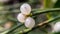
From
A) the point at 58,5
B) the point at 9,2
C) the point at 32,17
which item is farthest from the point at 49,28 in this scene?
the point at 9,2

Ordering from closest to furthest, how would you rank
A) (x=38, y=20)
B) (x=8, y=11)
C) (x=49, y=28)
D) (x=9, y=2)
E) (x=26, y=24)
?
(x=26, y=24) → (x=38, y=20) → (x=49, y=28) → (x=8, y=11) → (x=9, y=2)

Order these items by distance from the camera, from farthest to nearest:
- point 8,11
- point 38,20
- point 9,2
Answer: point 9,2, point 8,11, point 38,20

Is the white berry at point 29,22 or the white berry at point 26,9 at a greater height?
the white berry at point 26,9

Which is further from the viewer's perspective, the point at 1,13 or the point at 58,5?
the point at 1,13

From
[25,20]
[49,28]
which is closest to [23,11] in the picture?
[25,20]

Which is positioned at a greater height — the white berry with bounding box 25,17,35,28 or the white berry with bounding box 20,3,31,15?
the white berry with bounding box 20,3,31,15

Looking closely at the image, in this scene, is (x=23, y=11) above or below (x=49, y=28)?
above

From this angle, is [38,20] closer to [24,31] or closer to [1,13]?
[24,31]

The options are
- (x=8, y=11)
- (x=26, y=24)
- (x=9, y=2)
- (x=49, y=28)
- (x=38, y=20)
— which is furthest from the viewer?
(x=9, y=2)

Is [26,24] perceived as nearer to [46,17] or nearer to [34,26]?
[34,26]
